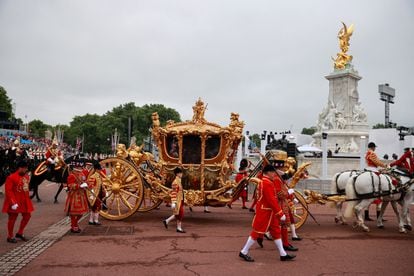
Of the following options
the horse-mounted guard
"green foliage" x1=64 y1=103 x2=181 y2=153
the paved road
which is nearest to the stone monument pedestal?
the paved road

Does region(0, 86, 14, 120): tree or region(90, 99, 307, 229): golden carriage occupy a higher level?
region(0, 86, 14, 120): tree

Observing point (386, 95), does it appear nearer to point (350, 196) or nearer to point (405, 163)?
point (405, 163)

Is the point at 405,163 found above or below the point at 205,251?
above

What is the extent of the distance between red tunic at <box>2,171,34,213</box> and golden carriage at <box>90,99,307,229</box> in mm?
2597

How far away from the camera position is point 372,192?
871 centimetres

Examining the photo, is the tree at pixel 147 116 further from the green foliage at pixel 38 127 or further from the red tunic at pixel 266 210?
the red tunic at pixel 266 210

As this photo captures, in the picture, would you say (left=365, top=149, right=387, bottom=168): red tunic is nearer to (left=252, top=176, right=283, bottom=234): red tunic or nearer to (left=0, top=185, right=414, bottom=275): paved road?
(left=0, top=185, right=414, bottom=275): paved road

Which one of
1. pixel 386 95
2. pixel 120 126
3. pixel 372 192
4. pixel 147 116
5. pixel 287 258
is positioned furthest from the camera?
pixel 120 126

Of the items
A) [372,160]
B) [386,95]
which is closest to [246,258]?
[372,160]

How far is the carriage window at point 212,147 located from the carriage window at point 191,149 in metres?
0.21

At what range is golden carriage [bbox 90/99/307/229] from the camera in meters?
9.22

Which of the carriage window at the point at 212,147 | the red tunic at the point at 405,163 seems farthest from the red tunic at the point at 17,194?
the red tunic at the point at 405,163

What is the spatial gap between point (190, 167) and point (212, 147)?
78 cm

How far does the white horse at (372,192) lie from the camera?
8.72 meters
